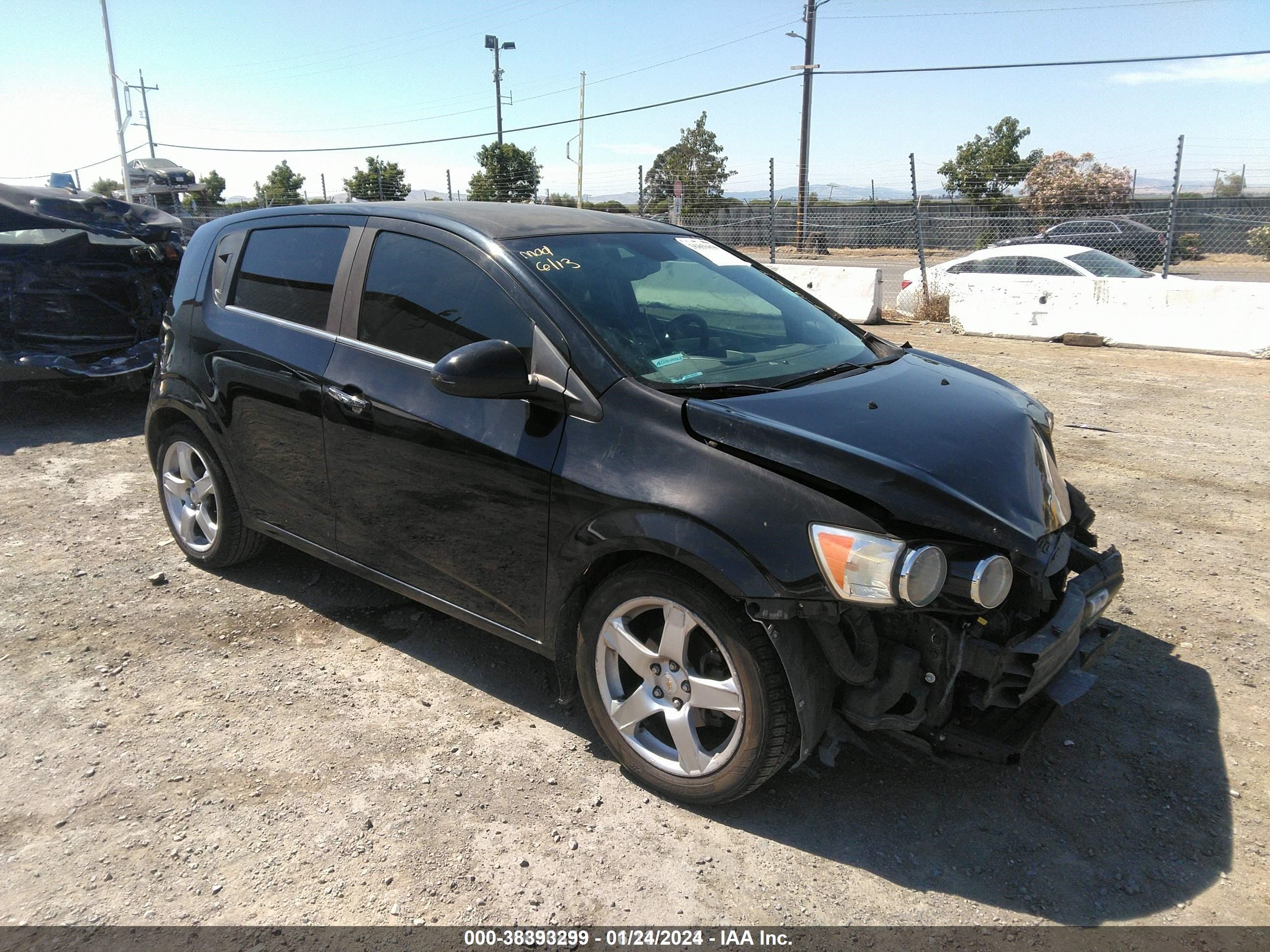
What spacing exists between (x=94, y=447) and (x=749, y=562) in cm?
623

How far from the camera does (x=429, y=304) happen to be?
10.8ft

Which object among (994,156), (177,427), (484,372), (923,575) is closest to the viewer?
(923,575)

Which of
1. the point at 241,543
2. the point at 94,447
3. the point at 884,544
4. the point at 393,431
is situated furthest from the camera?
the point at 94,447

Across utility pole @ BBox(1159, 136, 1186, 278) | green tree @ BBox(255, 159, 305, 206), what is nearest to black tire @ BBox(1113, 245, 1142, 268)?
utility pole @ BBox(1159, 136, 1186, 278)

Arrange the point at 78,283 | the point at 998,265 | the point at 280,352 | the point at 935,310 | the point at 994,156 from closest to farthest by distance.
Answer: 1. the point at 280,352
2. the point at 78,283
3. the point at 998,265
4. the point at 935,310
5. the point at 994,156

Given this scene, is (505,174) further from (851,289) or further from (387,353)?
(387,353)

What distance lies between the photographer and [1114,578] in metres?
3.07

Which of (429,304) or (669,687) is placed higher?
(429,304)

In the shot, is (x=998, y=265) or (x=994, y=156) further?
(x=994, y=156)

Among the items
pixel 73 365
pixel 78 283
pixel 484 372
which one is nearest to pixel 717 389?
pixel 484 372

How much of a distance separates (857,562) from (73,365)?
23.2ft

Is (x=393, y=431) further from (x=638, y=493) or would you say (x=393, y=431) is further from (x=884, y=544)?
(x=884, y=544)

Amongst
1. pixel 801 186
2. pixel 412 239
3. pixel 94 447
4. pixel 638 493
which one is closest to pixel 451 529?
pixel 638 493

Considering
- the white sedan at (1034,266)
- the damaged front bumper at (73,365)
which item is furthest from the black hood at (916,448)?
the white sedan at (1034,266)
